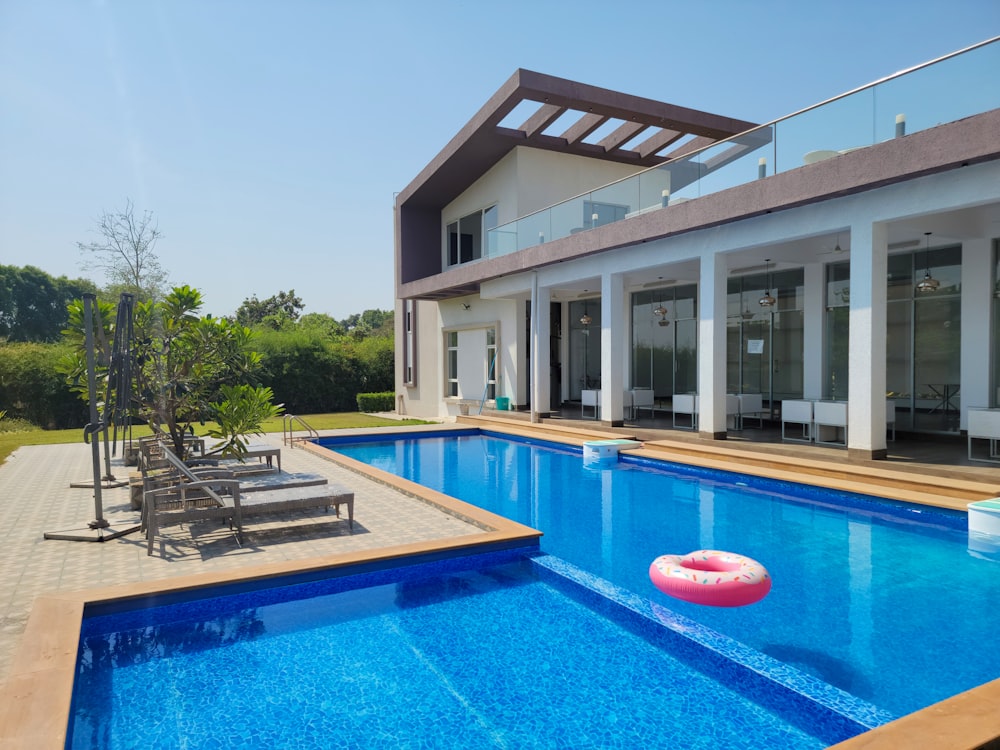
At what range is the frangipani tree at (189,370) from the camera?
7965 millimetres

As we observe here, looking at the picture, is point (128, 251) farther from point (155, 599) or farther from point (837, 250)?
point (837, 250)

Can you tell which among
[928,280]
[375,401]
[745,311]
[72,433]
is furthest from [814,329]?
[72,433]

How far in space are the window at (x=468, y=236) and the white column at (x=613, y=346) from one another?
706cm

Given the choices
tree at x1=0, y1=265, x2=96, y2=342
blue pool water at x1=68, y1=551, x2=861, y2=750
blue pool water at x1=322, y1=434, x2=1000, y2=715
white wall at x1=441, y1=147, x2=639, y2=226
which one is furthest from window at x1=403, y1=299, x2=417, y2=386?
tree at x1=0, y1=265, x2=96, y2=342

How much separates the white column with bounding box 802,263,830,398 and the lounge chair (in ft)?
35.2

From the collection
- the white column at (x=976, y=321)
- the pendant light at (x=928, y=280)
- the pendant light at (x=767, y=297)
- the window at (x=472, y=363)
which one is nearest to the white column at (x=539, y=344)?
the window at (x=472, y=363)

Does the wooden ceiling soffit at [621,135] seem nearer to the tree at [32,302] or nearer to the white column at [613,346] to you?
the white column at [613,346]

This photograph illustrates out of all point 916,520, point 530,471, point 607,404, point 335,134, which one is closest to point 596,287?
point 607,404

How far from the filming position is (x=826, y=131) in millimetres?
9711

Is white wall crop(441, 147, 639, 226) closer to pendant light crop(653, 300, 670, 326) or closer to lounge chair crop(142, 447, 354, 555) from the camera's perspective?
pendant light crop(653, 300, 670, 326)

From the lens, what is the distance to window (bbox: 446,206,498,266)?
20938 mm

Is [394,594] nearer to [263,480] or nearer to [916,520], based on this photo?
[263,480]

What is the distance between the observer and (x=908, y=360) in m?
12.4

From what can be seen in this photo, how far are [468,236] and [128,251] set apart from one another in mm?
14965
